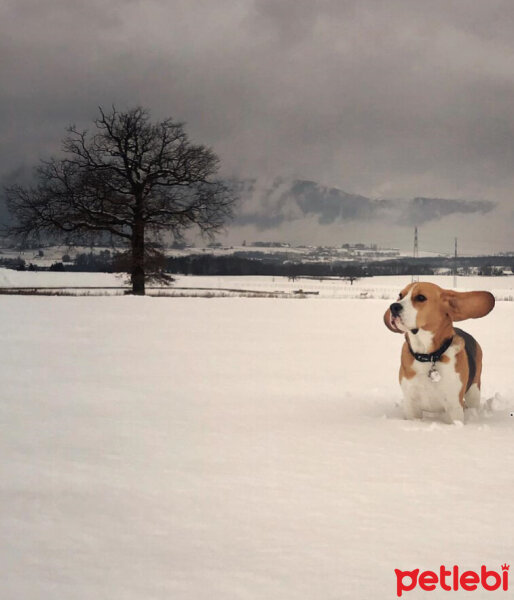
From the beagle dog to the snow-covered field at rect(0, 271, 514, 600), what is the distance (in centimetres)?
Result: 27

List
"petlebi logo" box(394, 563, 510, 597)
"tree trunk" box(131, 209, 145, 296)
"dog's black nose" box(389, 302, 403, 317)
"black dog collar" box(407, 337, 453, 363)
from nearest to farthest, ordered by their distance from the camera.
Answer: "petlebi logo" box(394, 563, 510, 597)
"dog's black nose" box(389, 302, 403, 317)
"black dog collar" box(407, 337, 453, 363)
"tree trunk" box(131, 209, 145, 296)

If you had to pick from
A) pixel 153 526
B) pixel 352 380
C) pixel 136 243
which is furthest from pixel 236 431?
pixel 136 243

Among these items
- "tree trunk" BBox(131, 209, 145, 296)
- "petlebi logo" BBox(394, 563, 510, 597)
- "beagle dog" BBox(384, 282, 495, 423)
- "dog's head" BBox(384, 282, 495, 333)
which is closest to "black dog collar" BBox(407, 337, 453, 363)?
"beagle dog" BBox(384, 282, 495, 423)

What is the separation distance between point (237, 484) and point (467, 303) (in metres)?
2.39

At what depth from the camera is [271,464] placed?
412 cm

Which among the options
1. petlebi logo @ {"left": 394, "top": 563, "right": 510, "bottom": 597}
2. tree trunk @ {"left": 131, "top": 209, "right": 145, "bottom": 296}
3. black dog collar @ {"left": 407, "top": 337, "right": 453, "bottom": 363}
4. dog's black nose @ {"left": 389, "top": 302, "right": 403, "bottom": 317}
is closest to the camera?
petlebi logo @ {"left": 394, "top": 563, "right": 510, "bottom": 597}

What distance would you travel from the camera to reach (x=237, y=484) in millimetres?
3676

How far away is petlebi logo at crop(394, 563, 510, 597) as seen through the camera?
2459 mm

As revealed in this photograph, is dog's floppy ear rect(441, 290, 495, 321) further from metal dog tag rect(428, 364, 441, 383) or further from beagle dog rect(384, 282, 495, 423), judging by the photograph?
metal dog tag rect(428, 364, 441, 383)

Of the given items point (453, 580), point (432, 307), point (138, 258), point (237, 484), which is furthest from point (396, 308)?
point (138, 258)

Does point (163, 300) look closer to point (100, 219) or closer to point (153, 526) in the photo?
point (100, 219)

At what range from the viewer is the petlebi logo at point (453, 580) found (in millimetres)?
2459

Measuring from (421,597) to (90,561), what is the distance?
4.33ft

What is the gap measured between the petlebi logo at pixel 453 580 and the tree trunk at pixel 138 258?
25.7 metres
